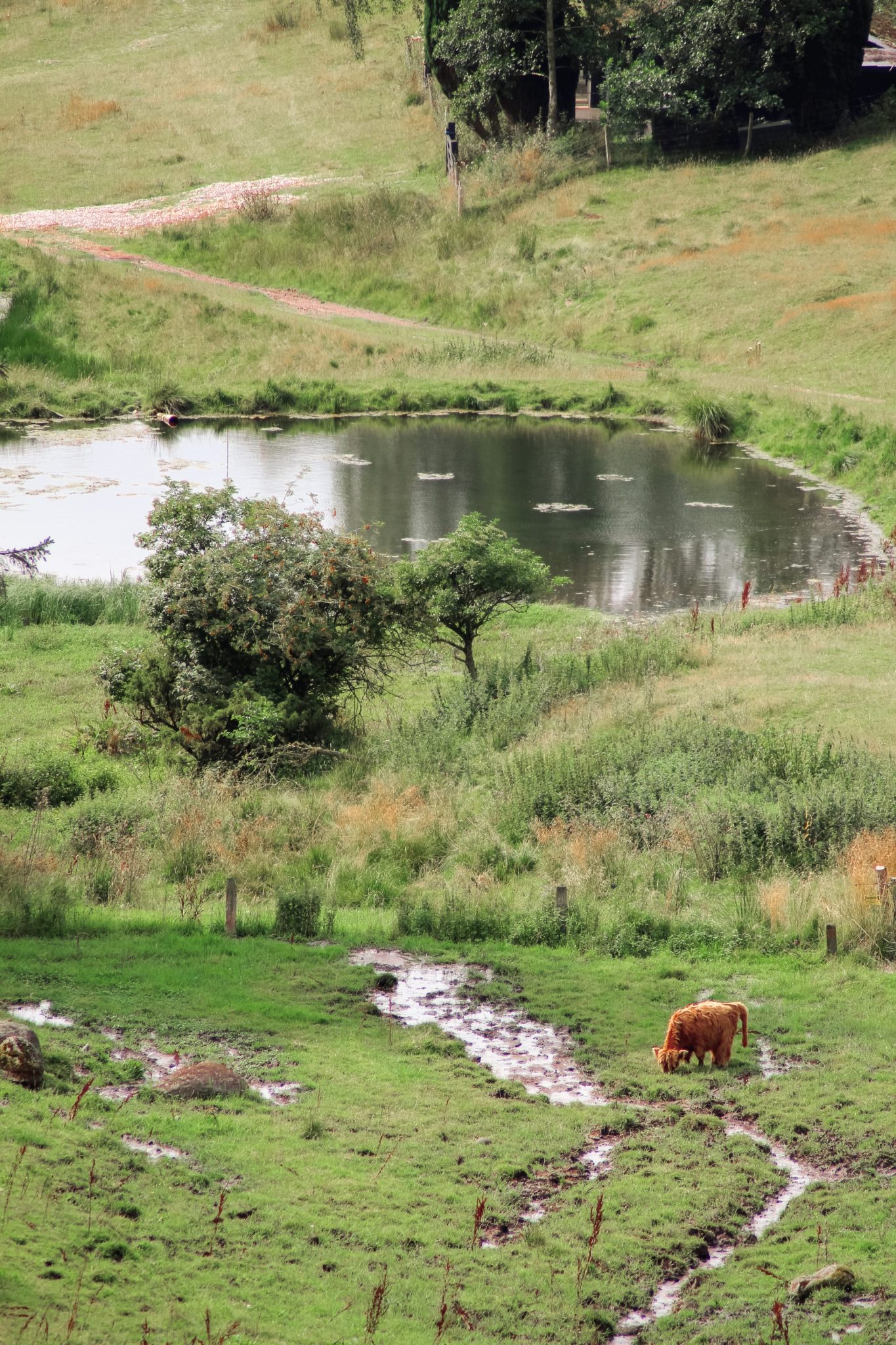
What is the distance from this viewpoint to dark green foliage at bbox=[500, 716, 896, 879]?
1307 cm

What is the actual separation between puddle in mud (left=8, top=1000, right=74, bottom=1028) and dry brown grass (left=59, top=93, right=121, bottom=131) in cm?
7541

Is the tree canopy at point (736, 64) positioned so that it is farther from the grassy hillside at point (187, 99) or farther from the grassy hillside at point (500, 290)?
the grassy hillside at point (187, 99)

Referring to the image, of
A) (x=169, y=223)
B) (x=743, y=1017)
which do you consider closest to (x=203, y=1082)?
(x=743, y=1017)

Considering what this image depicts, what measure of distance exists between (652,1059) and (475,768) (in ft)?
22.5

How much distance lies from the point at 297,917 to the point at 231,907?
31.2 inches

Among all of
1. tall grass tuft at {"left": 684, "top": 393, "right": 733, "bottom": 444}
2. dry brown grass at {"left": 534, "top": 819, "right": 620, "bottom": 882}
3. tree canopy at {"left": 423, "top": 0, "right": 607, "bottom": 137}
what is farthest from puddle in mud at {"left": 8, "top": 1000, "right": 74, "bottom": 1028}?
tree canopy at {"left": 423, "top": 0, "right": 607, "bottom": 137}

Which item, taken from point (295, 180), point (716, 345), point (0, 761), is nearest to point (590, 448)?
point (716, 345)

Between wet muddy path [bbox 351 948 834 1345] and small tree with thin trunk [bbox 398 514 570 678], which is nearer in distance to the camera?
wet muddy path [bbox 351 948 834 1345]

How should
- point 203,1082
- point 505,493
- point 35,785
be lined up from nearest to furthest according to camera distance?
1. point 203,1082
2. point 35,785
3. point 505,493

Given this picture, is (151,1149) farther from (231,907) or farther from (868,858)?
(868,858)

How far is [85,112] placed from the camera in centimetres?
7706

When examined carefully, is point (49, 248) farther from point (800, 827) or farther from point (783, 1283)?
point (783, 1283)

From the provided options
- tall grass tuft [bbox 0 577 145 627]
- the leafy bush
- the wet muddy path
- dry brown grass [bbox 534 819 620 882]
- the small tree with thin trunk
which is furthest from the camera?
tall grass tuft [bbox 0 577 145 627]

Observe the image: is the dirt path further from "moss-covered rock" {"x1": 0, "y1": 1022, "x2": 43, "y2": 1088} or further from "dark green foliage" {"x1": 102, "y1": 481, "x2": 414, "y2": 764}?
"moss-covered rock" {"x1": 0, "y1": 1022, "x2": 43, "y2": 1088}
